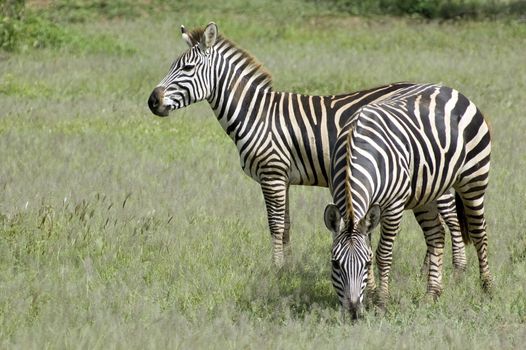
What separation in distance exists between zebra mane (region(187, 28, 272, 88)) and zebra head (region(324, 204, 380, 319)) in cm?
344

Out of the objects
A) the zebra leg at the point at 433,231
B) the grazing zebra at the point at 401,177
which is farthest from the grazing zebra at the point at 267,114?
the grazing zebra at the point at 401,177

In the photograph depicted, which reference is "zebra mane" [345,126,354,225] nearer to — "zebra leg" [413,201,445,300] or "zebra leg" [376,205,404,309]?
"zebra leg" [376,205,404,309]

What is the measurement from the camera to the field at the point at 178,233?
23.7ft

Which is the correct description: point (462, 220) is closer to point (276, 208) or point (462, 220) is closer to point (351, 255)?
point (276, 208)

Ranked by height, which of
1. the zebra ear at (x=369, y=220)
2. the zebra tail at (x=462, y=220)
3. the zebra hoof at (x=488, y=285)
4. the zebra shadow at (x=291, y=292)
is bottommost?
the zebra hoof at (x=488, y=285)

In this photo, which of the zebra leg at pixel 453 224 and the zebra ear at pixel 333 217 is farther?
the zebra leg at pixel 453 224

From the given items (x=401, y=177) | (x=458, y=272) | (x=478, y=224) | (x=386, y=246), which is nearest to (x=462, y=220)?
(x=478, y=224)

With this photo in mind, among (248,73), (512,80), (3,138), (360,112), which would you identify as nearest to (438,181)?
(360,112)

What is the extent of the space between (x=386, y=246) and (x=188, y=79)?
2.98 meters

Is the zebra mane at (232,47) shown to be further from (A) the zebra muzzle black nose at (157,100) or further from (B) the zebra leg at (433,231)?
(B) the zebra leg at (433,231)

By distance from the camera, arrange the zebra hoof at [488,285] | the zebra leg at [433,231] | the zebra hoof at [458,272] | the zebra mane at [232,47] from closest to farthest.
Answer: the zebra hoof at [488,285], the zebra leg at [433,231], the zebra hoof at [458,272], the zebra mane at [232,47]

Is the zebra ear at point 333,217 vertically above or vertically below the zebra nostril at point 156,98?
below

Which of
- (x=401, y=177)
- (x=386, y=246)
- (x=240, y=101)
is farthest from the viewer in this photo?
(x=240, y=101)

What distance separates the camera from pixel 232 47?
10398 mm
